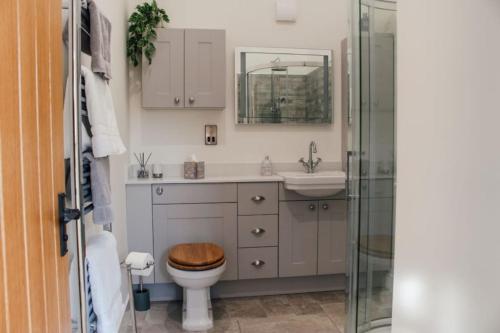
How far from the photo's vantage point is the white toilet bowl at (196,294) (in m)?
2.28

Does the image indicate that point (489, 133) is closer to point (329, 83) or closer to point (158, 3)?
point (329, 83)

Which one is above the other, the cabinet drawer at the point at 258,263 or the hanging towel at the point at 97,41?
the hanging towel at the point at 97,41

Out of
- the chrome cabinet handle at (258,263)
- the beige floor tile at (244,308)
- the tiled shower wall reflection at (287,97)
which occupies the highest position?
the tiled shower wall reflection at (287,97)

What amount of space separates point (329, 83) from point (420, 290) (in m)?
2.18

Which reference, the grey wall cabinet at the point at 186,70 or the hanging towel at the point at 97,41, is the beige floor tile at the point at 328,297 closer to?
the grey wall cabinet at the point at 186,70

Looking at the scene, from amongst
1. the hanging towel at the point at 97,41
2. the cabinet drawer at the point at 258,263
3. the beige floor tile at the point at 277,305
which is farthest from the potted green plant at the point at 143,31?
the beige floor tile at the point at 277,305

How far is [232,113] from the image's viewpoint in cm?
311

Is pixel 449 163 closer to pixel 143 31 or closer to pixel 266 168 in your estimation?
pixel 266 168

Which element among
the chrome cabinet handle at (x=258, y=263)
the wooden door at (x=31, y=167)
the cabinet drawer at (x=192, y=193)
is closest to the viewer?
the wooden door at (x=31, y=167)

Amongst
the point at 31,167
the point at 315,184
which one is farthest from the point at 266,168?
the point at 31,167

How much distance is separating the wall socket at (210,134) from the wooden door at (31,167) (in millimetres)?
2046

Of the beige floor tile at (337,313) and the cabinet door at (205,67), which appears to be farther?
the cabinet door at (205,67)

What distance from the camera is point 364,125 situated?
1495mm

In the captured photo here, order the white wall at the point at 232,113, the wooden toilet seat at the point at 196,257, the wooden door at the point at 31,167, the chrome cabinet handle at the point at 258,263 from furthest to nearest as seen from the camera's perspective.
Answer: the white wall at the point at 232,113 < the chrome cabinet handle at the point at 258,263 < the wooden toilet seat at the point at 196,257 < the wooden door at the point at 31,167
